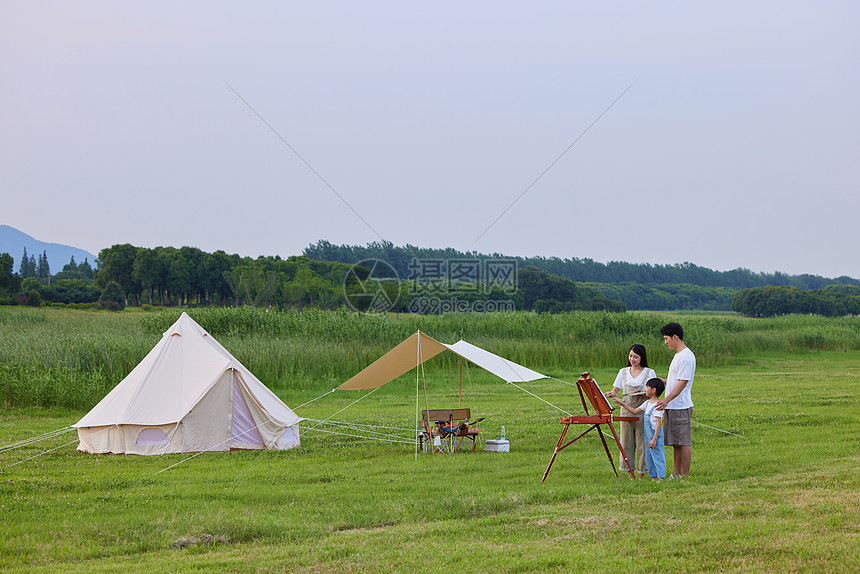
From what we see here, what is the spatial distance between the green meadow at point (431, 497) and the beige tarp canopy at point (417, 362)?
1052mm

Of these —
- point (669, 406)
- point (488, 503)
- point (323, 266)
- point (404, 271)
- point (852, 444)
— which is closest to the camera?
point (488, 503)

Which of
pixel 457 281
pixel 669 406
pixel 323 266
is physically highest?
pixel 323 266

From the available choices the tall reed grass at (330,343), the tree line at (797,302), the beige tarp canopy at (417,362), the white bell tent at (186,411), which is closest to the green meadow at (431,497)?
the tall reed grass at (330,343)

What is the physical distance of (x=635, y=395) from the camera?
27.6 ft

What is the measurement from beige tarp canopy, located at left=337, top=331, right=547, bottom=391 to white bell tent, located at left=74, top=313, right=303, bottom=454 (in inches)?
55.7

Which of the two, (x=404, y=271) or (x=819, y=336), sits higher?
(x=404, y=271)

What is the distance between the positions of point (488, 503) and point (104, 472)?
559 centimetres

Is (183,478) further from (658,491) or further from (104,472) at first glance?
(658,491)

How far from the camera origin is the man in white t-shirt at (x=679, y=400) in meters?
7.93

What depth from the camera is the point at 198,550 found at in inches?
238

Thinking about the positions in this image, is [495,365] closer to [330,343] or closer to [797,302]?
[330,343]

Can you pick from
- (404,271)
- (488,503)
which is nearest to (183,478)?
(488,503)

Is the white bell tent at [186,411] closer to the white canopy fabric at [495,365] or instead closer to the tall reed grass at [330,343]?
the white canopy fabric at [495,365]

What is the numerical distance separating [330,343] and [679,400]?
18438mm
